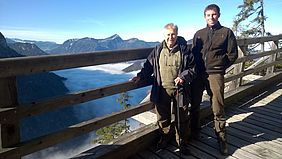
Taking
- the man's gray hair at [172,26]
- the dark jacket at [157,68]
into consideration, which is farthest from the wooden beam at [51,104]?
the man's gray hair at [172,26]

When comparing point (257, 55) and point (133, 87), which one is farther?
point (257, 55)

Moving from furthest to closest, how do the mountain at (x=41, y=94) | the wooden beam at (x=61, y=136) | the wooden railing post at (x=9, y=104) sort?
the mountain at (x=41, y=94) < the wooden beam at (x=61, y=136) < the wooden railing post at (x=9, y=104)

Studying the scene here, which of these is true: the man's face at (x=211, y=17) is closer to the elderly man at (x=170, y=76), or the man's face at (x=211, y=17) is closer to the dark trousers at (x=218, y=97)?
the elderly man at (x=170, y=76)

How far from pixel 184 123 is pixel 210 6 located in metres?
1.68

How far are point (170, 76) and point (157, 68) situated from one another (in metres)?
0.20

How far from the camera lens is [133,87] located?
369 centimetres

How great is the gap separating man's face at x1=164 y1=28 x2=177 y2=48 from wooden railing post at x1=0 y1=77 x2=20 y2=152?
74.2 inches

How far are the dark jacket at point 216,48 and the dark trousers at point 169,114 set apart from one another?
0.70m

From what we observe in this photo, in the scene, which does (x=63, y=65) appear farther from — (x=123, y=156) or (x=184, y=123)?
(x=184, y=123)

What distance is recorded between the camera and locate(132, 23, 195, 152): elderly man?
3.41 m

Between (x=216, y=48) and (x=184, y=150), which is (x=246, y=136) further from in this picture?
(x=216, y=48)

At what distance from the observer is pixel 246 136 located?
14.3ft

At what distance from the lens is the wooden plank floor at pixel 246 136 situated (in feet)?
12.3

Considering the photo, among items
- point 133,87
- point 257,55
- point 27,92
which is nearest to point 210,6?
point 133,87
